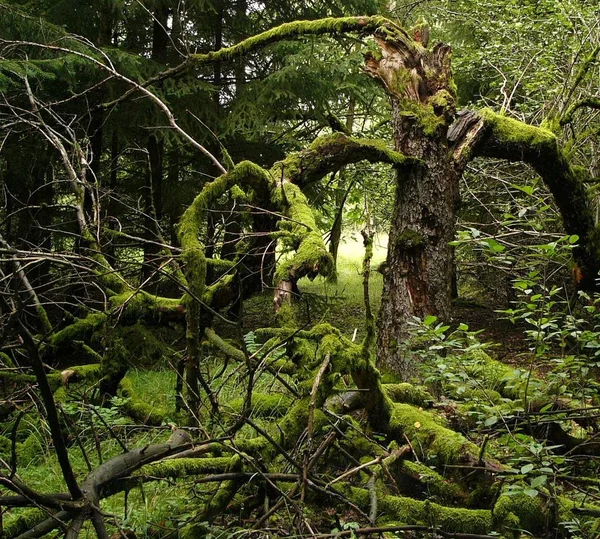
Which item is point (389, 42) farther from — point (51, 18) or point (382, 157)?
point (51, 18)

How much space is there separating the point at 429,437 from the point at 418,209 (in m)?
2.21

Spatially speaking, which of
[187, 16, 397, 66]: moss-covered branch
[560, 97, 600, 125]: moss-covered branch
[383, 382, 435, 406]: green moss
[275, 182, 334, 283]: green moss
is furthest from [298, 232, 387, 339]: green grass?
[275, 182, 334, 283]: green moss

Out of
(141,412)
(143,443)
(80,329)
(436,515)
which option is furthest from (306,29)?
(436,515)

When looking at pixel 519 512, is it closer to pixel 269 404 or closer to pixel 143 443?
pixel 269 404

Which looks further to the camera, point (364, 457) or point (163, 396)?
point (163, 396)

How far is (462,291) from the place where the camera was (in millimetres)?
14836

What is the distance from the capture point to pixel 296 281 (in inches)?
130

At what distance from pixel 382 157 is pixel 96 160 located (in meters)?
4.93

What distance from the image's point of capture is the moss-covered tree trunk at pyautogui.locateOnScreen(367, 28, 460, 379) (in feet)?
16.5

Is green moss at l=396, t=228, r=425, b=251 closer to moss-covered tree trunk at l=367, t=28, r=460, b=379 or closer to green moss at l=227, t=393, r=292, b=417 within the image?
moss-covered tree trunk at l=367, t=28, r=460, b=379

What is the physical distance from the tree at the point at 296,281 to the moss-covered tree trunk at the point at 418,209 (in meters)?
0.01

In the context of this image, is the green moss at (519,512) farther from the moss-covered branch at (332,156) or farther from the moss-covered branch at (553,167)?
the moss-covered branch at (332,156)

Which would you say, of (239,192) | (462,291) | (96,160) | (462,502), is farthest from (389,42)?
(462,291)

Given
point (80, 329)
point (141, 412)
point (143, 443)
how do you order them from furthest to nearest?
point (141, 412) < point (143, 443) < point (80, 329)
